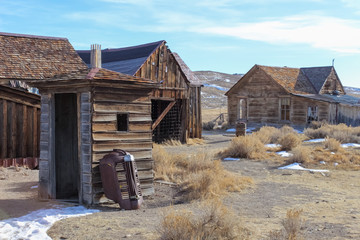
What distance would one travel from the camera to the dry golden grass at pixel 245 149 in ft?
47.2

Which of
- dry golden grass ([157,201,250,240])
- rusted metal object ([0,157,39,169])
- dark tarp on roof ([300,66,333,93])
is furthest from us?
dark tarp on roof ([300,66,333,93])

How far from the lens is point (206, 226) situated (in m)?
5.55

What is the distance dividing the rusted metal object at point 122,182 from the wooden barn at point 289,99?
2013 centimetres

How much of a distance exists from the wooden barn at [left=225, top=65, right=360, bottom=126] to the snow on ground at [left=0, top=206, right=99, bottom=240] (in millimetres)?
21007

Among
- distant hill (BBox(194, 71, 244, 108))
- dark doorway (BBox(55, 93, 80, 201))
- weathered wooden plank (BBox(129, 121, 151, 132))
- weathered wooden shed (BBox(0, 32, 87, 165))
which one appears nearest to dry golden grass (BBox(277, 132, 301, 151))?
weathered wooden shed (BBox(0, 32, 87, 165))

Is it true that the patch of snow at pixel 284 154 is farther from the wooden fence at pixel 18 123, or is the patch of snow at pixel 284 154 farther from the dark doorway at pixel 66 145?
the wooden fence at pixel 18 123

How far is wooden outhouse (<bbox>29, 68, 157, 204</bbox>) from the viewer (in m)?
7.55

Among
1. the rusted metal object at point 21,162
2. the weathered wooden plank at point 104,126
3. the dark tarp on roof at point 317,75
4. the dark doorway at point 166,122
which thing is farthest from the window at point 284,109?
the weathered wooden plank at point 104,126

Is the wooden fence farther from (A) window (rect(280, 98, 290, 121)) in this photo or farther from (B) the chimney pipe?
(A) window (rect(280, 98, 290, 121))

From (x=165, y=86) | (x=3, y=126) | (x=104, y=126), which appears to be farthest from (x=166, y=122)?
(x=104, y=126)

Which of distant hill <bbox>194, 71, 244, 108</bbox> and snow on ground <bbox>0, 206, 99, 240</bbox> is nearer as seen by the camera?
snow on ground <bbox>0, 206, 99, 240</bbox>

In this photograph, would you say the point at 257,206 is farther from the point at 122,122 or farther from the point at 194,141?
the point at 194,141

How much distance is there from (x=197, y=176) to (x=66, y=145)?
9.72 feet

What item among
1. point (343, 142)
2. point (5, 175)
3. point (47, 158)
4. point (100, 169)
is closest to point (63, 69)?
point (5, 175)
